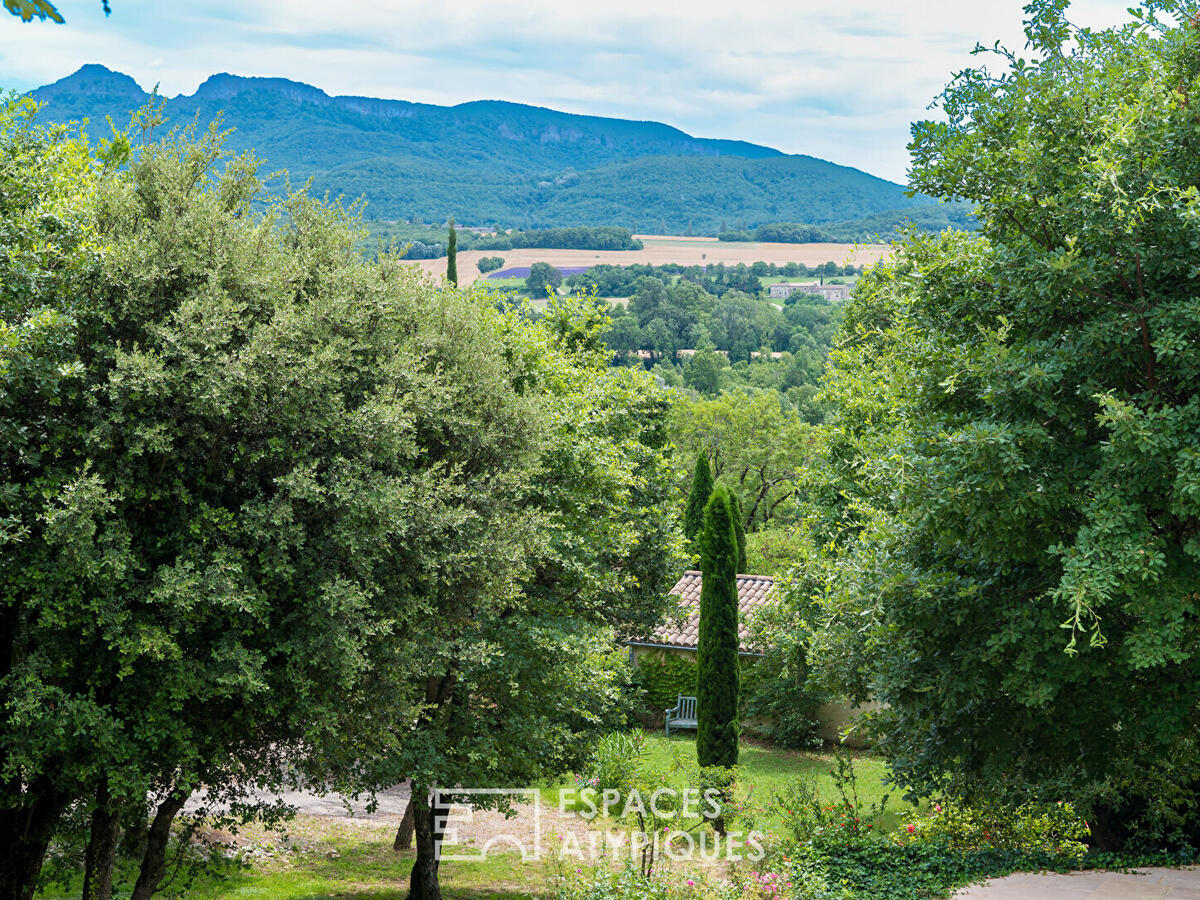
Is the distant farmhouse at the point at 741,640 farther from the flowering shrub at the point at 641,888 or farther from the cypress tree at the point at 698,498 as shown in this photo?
the flowering shrub at the point at 641,888

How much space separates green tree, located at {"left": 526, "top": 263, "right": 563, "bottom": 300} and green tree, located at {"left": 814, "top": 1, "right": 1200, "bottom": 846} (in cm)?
9686

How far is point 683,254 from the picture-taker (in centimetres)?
14812

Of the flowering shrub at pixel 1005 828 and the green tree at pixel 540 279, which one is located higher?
the green tree at pixel 540 279

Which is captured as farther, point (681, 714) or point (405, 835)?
point (681, 714)

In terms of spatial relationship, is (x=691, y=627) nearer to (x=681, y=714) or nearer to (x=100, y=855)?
(x=681, y=714)

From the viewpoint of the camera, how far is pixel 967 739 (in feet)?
33.1

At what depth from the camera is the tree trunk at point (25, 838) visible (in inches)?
415

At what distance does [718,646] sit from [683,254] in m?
129

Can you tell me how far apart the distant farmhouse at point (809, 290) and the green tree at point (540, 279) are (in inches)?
1326

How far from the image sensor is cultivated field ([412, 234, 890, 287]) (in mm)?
126938

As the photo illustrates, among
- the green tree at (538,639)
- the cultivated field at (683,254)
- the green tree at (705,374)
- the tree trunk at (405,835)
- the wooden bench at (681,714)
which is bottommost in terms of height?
the wooden bench at (681,714)

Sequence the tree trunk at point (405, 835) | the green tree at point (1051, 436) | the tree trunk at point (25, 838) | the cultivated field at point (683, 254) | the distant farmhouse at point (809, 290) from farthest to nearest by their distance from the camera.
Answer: the distant farmhouse at point (809, 290)
the cultivated field at point (683, 254)
the tree trunk at point (405, 835)
the tree trunk at point (25, 838)
the green tree at point (1051, 436)

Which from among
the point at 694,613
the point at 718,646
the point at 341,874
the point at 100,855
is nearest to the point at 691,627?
the point at 694,613

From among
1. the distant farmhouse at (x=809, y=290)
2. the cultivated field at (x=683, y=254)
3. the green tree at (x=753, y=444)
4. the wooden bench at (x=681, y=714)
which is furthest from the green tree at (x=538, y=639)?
the distant farmhouse at (x=809, y=290)
